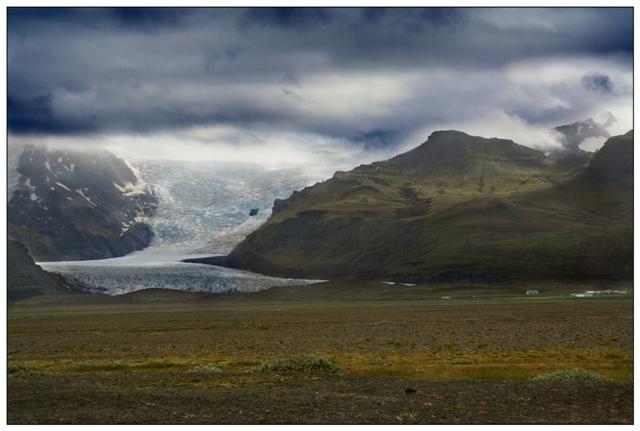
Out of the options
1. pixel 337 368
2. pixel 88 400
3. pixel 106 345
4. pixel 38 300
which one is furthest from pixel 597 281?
pixel 88 400

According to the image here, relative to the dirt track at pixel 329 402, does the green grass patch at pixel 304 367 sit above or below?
below

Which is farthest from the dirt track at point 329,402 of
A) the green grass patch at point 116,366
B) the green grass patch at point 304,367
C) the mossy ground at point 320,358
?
the green grass patch at point 116,366

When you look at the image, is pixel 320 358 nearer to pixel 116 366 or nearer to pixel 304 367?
pixel 304 367

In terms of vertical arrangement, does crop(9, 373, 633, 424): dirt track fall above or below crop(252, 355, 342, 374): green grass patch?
above

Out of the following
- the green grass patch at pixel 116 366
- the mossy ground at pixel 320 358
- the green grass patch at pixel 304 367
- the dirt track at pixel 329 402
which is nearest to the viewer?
the dirt track at pixel 329 402

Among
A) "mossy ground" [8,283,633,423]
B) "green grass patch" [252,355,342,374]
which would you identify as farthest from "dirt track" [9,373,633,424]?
"green grass patch" [252,355,342,374]

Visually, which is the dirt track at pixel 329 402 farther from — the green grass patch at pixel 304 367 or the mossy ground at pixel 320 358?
the green grass patch at pixel 304 367

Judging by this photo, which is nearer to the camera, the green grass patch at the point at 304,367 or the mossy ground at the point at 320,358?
the mossy ground at the point at 320,358

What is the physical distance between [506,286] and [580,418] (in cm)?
18346

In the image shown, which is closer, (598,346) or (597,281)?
(598,346)

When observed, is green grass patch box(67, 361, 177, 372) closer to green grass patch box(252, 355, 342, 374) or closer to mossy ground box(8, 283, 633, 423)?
mossy ground box(8, 283, 633, 423)

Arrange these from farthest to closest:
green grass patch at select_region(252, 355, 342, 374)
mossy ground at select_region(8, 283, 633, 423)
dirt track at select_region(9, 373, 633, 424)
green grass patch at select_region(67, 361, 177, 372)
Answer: green grass patch at select_region(67, 361, 177, 372), green grass patch at select_region(252, 355, 342, 374), mossy ground at select_region(8, 283, 633, 423), dirt track at select_region(9, 373, 633, 424)

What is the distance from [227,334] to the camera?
75.4 m

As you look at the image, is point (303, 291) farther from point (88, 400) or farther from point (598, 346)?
point (88, 400)
